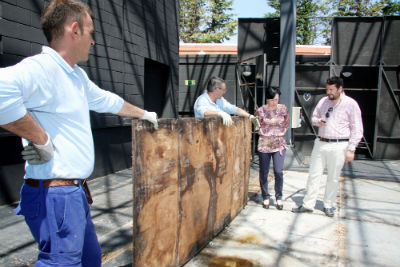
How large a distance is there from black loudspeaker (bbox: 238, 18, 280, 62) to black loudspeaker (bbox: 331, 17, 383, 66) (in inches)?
77.3

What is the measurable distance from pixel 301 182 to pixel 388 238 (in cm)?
282

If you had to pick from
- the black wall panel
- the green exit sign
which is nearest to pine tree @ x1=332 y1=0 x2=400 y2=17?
the black wall panel

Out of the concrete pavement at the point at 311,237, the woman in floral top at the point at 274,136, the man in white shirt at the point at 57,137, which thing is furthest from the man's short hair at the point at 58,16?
the woman in floral top at the point at 274,136

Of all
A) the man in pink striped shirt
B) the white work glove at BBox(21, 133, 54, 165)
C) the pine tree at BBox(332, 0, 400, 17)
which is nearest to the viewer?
the white work glove at BBox(21, 133, 54, 165)

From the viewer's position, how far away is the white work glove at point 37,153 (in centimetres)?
146

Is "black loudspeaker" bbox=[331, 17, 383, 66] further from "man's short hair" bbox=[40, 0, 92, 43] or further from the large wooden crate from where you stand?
"man's short hair" bbox=[40, 0, 92, 43]

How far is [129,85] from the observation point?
23.3ft

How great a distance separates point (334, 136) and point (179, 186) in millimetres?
2577

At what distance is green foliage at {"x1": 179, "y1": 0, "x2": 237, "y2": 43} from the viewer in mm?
31822

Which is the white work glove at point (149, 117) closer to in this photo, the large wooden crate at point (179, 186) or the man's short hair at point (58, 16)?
the large wooden crate at point (179, 186)

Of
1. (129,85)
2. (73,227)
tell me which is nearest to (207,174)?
(73,227)

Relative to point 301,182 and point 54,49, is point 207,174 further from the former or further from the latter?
point 301,182

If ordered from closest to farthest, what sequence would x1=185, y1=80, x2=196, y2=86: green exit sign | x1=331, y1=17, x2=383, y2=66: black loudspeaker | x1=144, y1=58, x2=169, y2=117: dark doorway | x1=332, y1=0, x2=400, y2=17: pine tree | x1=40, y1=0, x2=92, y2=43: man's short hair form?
x1=40, y1=0, x2=92, y2=43: man's short hair → x1=144, y1=58, x2=169, y2=117: dark doorway → x1=331, y1=17, x2=383, y2=66: black loudspeaker → x1=185, y1=80, x2=196, y2=86: green exit sign → x1=332, y1=0, x2=400, y2=17: pine tree

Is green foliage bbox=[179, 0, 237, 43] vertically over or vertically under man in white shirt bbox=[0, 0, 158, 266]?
over
